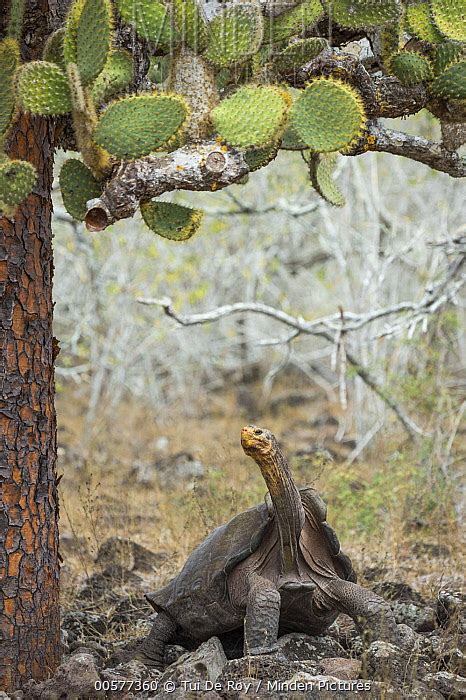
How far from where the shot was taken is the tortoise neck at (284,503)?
302cm

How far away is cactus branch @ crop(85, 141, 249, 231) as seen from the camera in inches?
108

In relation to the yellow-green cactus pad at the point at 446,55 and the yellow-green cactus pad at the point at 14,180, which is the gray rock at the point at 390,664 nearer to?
the yellow-green cactus pad at the point at 14,180

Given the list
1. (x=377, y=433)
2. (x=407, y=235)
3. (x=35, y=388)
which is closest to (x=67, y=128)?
(x=35, y=388)

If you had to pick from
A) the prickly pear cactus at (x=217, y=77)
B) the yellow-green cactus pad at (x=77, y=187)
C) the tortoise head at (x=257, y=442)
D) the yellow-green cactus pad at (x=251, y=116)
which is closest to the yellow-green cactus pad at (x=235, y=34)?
the prickly pear cactus at (x=217, y=77)

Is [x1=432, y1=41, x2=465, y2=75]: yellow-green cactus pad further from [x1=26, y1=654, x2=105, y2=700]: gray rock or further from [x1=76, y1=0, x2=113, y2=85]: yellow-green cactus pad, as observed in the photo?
[x1=26, y1=654, x2=105, y2=700]: gray rock

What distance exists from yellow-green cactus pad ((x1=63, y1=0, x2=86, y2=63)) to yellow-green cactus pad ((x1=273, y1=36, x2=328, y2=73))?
2.39 feet

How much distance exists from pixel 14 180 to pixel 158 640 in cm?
187

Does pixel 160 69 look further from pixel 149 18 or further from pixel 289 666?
pixel 289 666

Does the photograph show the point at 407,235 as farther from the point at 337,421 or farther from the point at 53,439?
the point at 53,439

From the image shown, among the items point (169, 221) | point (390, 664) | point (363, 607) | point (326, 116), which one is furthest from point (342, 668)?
point (326, 116)

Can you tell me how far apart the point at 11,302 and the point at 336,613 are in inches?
64.1

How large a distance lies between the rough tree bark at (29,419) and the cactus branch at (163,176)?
0.32 metres

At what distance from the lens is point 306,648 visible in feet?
10.2

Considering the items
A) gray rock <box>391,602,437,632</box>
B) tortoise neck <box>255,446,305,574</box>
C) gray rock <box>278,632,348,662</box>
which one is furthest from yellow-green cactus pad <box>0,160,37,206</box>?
gray rock <box>391,602,437,632</box>
